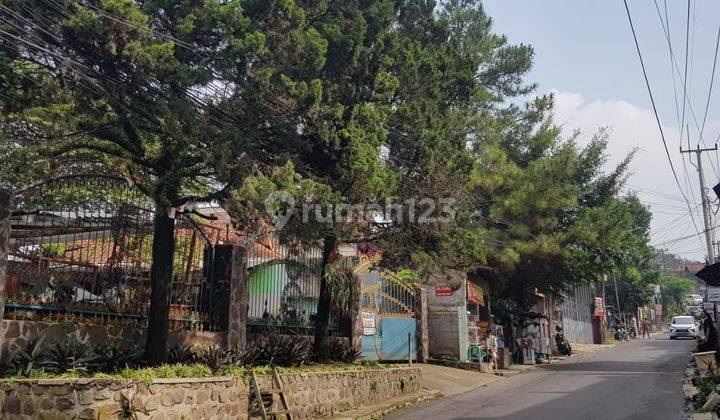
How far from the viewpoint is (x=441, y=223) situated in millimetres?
14445

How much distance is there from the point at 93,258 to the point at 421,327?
13836 millimetres

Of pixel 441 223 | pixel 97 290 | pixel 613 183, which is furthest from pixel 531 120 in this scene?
pixel 97 290

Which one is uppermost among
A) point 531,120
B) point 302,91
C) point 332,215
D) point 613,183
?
point 531,120

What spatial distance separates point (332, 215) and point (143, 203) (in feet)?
12.4

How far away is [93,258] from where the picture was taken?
1089 cm

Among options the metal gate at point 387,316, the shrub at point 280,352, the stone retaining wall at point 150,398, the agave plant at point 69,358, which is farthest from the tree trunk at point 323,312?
the agave plant at point 69,358

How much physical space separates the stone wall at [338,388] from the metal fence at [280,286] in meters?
2.43

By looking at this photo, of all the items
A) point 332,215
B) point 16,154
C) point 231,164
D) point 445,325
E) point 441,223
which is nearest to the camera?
point 231,164

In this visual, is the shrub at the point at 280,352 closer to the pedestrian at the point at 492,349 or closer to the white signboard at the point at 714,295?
the pedestrian at the point at 492,349

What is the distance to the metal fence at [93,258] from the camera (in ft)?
31.9

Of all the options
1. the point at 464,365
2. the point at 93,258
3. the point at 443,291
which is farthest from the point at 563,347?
the point at 93,258

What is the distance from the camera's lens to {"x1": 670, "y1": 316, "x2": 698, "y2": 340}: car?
47219 millimetres

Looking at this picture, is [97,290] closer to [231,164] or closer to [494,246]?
[231,164]

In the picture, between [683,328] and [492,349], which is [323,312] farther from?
[683,328]
